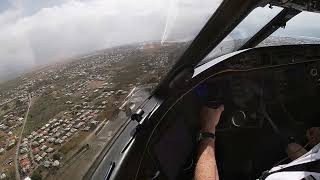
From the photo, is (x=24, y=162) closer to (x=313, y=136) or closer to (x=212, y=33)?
(x=313, y=136)

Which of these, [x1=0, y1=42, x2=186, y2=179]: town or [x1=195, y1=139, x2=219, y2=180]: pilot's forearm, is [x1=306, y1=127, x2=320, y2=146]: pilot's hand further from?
[x1=0, y1=42, x2=186, y2=179]: town

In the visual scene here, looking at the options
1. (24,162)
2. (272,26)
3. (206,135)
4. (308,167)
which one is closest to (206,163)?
(206,135)

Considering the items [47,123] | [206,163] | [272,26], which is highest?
[272,26]

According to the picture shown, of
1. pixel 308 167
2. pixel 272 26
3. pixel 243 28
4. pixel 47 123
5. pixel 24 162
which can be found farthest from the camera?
pixel 47 123

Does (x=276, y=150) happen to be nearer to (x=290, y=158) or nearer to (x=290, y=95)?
(x=290, y=158)

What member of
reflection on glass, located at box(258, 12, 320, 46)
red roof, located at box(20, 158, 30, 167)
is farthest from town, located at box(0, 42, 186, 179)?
reflection on glass, located at box(258, 12, 320, 46)

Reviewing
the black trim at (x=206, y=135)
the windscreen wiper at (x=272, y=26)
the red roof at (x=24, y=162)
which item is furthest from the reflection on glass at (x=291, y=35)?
the red roof at (x=24, y=162)

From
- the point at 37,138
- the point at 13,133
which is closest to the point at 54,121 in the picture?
the point at 37,138

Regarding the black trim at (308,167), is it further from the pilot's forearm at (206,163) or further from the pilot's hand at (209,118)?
the pilot's hand at (209,118)

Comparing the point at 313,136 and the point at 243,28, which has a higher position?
the point at 243,28
